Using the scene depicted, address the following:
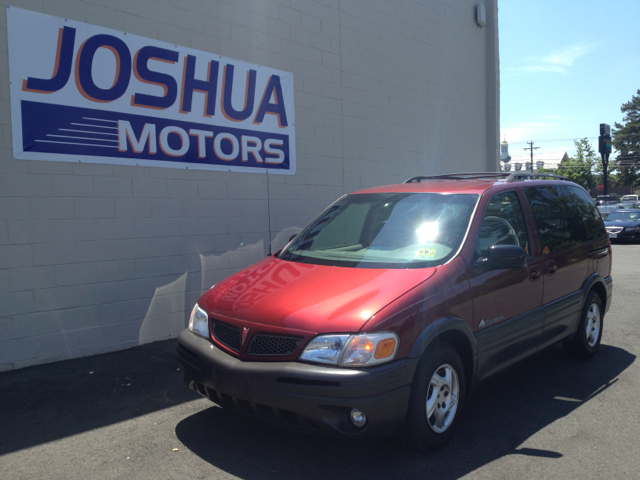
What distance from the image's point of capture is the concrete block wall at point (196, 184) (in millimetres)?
5504

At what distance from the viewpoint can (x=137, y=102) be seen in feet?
20.4

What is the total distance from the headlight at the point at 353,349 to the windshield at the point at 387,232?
0.77m

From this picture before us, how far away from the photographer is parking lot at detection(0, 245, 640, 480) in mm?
3373

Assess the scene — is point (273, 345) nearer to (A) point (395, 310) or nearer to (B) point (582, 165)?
(A) point (395, 310)

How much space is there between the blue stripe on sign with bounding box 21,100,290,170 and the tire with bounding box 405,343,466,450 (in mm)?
4348

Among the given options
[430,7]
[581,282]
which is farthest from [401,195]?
[430,7]

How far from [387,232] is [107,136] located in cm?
350

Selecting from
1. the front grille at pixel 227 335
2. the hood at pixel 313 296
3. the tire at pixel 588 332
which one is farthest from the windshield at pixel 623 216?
the front grille at pixel 227 335

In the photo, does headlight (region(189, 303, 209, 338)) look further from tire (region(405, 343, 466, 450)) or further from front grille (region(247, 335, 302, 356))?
tire (region(405, 343, 466, 450))

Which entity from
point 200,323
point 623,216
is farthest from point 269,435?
point 623,216

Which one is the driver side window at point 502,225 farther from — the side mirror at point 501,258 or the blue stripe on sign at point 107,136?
the blue stripe on sign at point 107,136

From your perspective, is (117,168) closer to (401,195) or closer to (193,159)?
(193,159)

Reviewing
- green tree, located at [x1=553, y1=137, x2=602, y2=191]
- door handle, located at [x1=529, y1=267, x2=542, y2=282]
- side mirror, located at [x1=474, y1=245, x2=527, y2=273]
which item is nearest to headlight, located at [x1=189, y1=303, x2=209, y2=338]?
side mirror, located at [x1=474, y1=245, x2=527, y2=273]

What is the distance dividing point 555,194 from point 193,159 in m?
4.23
